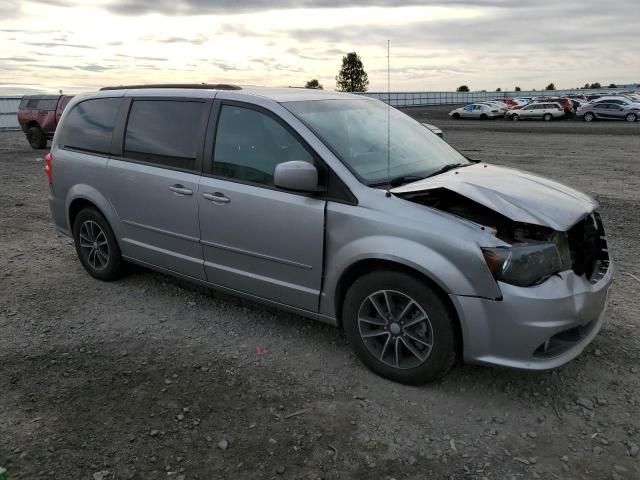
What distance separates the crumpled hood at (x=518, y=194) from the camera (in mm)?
3213

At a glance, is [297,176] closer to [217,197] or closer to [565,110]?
[217,197]

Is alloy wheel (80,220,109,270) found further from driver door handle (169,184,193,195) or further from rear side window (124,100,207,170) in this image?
driver door handle (169,184,193,195)

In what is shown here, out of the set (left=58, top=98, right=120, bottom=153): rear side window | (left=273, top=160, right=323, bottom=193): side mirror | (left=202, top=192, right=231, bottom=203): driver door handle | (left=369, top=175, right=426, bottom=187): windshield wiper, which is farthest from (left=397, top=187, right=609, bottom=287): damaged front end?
(left=58, top=98, right=120, bottom=153): rear side window

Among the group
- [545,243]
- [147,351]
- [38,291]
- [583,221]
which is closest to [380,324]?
[545,243]

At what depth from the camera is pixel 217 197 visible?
13.2ft

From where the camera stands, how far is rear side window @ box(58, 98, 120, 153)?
16.3 ft

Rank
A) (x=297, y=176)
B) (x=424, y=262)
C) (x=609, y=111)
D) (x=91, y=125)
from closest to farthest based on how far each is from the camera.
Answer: (x=424, y=262) < (x=297, y=176) < (x=91, y=125) < (x=609, y=111)

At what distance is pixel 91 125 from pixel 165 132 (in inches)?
44.8

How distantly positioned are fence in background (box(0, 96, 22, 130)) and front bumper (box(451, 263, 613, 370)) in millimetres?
33064

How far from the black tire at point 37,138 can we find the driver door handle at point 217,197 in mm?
17398

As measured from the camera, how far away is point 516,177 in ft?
→ 13.0

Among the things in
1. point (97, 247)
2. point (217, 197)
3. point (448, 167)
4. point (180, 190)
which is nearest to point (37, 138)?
point (97, 247)

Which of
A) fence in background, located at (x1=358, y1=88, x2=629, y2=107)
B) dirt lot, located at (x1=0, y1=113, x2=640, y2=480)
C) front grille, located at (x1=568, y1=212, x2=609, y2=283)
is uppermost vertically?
fence in background, located at (x1=358, y1=88, x2=629, y2=107)

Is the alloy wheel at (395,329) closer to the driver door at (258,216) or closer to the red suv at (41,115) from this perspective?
the driver door at (258,216)
